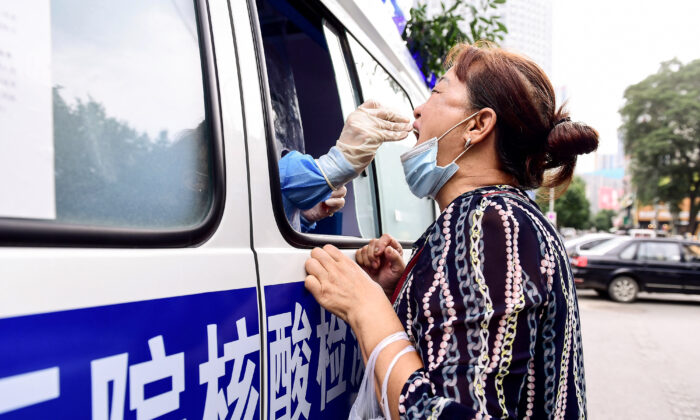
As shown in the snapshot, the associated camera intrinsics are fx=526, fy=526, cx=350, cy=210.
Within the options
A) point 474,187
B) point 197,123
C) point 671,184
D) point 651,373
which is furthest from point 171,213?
point 671,184

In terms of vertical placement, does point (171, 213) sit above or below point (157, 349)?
above

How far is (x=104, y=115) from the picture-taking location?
2.78 ft

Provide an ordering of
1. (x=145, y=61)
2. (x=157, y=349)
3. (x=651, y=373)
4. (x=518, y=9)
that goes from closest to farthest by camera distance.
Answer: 1. (x=157, y=349)
2. (x=145, y=61)
3. (x=651, y=373)
4. (x=518, y=9)

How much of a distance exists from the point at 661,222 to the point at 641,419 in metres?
68.7

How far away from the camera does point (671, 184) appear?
32.2m

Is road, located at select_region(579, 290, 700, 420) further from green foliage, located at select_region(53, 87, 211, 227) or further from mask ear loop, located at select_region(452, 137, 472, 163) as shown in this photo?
green foliage, located at select_region(53, 87, 211, 227)

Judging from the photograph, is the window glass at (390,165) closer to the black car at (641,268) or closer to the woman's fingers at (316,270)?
the woman's fingers at (316,270)

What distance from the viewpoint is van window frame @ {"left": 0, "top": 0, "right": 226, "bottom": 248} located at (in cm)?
67

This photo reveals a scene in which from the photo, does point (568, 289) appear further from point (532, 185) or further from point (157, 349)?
point (157, 349)

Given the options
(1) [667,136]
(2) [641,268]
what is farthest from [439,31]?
(1) [667,136]

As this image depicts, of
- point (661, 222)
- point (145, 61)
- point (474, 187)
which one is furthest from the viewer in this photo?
point (661, 222)

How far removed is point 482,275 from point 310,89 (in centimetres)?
167

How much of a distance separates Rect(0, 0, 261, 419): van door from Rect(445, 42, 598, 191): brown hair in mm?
611

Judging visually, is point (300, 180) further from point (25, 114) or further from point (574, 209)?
point (574, 209)
